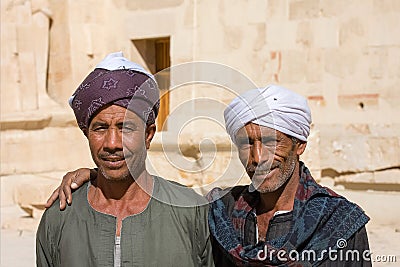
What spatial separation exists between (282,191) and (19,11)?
7858 millimetres

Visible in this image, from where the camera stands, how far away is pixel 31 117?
983 cm

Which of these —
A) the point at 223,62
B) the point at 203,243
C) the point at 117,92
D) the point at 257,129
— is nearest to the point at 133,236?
the point at 203,243

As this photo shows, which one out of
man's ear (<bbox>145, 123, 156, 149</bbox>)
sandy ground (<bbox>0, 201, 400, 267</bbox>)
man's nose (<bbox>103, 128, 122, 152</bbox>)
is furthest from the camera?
sandy ground (<bbox>0, 201, 400, 267</bbox>)

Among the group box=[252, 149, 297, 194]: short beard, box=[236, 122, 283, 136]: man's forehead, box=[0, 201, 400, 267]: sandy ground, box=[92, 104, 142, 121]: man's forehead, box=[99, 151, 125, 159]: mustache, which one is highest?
box=[92, 104, 142, 121]: man's forehead

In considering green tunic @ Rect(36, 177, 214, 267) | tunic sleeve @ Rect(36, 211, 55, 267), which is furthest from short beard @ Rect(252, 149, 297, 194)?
tunic sleeve @ Rect(36, 211, 55, 267)

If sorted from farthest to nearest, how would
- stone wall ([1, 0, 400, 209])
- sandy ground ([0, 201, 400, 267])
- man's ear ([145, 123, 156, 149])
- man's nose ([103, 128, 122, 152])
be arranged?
stone wall ([1, 0, 400, 209])
sandy ground ([0, 201, 400, 267])
man's ear ([145, 123, 156, 149])
man's nose ([103, 128, 122, 152])

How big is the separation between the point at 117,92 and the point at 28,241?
17.2 feet

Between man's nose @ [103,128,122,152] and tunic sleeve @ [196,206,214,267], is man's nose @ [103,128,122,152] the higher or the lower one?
the higher one

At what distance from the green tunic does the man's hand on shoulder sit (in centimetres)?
4

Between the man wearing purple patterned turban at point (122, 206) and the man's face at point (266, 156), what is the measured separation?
0.25 meters

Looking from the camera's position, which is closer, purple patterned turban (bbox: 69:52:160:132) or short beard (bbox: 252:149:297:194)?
purple patterned turban (bbox: 69:52:160:132)

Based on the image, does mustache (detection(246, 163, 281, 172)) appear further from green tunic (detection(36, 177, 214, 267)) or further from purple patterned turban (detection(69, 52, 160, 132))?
purple patterned turban (detection(69, 52, 160, 132))

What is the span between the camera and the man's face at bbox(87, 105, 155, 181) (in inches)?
105

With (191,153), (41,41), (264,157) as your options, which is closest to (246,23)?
(191,153)
